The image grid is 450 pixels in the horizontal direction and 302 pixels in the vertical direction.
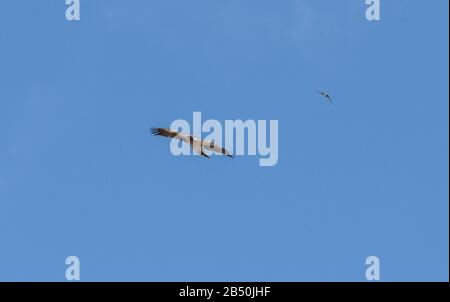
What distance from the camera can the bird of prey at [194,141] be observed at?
105m

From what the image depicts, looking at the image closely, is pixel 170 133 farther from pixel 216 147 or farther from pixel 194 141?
pixel 216 147

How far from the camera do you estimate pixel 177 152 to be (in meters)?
107

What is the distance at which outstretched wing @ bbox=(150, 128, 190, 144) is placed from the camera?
105750 millimetres

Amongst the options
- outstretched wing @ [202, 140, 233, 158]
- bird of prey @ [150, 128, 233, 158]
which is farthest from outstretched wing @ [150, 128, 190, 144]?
outstretched wing @ [202, 140, 233, 158]

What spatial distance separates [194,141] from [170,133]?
6.45ft

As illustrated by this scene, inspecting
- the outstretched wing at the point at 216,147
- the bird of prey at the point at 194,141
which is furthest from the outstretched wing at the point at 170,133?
the outstretched wing at the point at 216,147

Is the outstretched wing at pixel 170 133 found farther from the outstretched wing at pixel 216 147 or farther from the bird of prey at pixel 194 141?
the outstretched wing at pixel 216 147

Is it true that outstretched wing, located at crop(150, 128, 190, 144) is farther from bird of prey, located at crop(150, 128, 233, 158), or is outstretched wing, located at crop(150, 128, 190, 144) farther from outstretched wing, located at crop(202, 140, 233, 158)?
outstretched wing, located at crop(202, 140, 233, 158)

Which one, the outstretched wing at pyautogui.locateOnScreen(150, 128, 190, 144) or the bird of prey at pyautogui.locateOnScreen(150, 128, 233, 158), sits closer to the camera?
the bird of prey at pyautogui.locateOnScreen(150, 128, 233, 158)
